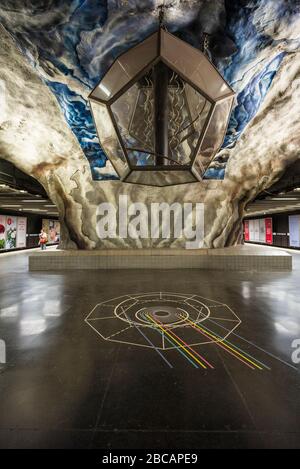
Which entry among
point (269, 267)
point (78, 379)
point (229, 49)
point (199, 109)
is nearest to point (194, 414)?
point (78, 379)

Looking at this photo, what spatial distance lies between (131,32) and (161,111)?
5.84 feet

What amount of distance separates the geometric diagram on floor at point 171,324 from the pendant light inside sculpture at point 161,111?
9.72 feet

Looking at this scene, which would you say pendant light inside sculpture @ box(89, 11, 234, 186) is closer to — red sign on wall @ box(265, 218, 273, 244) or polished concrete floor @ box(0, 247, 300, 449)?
polished concrete floor @ box(0, 247, 300, 449)

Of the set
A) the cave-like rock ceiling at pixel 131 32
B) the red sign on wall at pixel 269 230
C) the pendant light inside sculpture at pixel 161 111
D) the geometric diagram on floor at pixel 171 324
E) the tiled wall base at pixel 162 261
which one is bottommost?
the geometric diagram on floor at pixel 171 324

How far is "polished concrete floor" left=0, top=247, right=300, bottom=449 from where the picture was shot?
4.28 feet

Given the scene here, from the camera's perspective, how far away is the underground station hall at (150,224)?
147cm

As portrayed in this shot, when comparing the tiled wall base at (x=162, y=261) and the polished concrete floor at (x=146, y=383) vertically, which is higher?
the tiled wall base at (x=162, y=261)

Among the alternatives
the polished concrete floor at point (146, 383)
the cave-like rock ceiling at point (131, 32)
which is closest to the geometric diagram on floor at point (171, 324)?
the polished concrete floor at point (146, 383)

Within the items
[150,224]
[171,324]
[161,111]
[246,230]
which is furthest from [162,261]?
[246,230]

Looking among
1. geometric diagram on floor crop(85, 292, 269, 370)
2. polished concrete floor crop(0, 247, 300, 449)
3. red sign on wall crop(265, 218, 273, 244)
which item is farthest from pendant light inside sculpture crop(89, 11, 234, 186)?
red sign on wall crop(265, 218, 273, 244)

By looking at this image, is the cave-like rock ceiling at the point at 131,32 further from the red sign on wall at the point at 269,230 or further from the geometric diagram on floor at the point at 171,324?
the red sign on wall at the point at 269,230

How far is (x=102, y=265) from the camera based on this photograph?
816cm

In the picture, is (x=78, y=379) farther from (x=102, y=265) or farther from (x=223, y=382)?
(x=102, y=265)

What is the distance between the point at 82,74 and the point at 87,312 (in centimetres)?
582
